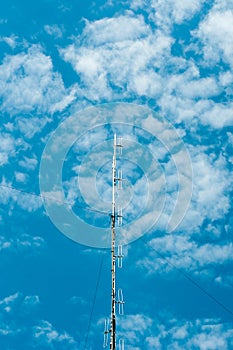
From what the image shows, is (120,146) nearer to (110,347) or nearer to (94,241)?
(94,241)

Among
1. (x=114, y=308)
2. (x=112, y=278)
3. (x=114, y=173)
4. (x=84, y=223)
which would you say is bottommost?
(x=114, y=308)

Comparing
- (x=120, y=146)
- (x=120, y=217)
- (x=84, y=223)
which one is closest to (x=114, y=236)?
(x=120, y=217)

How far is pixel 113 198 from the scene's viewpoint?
1246 inches

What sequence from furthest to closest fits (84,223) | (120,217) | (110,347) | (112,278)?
(84,223) → (120,217) → (112,278) → (110,347)

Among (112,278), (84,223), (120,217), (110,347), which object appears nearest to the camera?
(110,347)

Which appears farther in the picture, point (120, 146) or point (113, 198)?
point (120, 146)

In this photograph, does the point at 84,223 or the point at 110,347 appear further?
the point at 84,223

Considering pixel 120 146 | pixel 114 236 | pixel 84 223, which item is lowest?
pixel 114 236

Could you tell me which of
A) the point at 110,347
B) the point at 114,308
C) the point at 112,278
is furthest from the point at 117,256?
the point at 110,347

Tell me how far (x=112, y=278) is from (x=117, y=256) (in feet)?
4.99

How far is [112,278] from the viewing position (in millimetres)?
28859

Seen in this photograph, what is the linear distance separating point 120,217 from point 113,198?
1.52m

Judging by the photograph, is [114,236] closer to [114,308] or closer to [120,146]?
[114,308]

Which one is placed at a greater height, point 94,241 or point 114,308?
point 94,241
